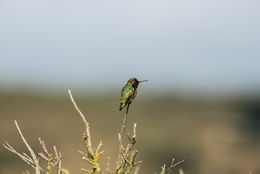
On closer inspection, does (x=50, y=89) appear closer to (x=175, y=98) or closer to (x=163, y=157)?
(x=175, y=98)

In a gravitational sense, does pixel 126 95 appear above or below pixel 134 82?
below

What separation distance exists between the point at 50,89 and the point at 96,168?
90.9m

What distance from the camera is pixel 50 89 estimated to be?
94.1m

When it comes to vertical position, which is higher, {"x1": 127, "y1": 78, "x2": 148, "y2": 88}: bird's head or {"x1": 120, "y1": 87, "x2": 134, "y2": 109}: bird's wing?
{"x1": 127, "y1": 78, "x2": 148, "y2": 88}: bird's head

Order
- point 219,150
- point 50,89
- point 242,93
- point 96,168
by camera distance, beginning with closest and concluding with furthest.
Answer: point 96,168 → point 219,150 → point 50,89 → point 242,93

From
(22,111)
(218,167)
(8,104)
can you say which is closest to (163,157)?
(218,167)

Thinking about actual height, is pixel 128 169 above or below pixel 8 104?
above

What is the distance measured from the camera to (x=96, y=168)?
4.38 m

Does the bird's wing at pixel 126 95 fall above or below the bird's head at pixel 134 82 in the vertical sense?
below

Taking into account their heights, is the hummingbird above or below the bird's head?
below

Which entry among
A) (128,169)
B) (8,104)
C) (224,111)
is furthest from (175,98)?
(128,169)

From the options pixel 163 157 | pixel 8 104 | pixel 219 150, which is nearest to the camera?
pixel 163 157

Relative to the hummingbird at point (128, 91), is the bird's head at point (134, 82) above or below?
above

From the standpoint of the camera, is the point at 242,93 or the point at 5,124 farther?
the point at 242,93
